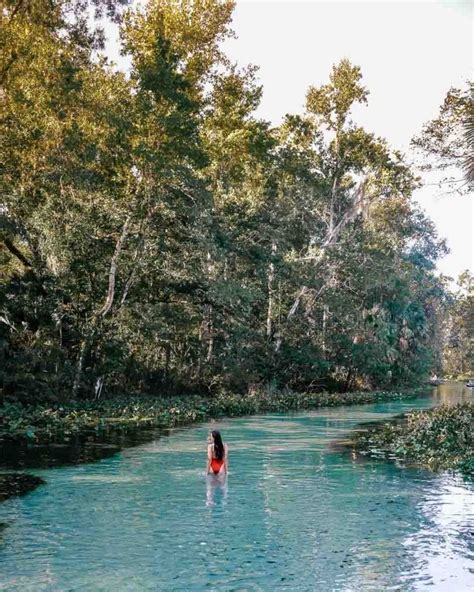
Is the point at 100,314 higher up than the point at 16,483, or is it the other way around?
the point at 100,314

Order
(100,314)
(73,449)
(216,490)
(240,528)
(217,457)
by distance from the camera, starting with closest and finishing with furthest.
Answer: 1. (240,528)
2. (216,490)
3. (217,457)
4. (73,449)
5. (100,314)

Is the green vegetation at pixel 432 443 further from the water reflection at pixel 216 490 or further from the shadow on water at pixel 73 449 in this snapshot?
the shadow on water at pixel 73 449

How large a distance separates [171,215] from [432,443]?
16.1 metres

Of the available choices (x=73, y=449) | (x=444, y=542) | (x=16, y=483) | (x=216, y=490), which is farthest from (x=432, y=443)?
(x=16, y=483)

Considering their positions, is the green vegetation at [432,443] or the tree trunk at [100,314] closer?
the green vegetation at [432,443]

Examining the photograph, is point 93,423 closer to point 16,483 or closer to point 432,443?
point 16,483

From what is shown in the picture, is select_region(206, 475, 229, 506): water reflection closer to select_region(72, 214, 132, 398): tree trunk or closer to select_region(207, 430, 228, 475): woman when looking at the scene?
select_region(207, 430, 228, 475): woman

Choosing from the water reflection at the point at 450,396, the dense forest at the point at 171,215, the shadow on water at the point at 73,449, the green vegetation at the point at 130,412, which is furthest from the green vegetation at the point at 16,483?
the water reflection at the point at 450,396

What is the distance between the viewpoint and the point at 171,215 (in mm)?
32250

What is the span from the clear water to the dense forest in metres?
10.9

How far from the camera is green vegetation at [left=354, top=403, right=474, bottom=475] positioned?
61.1ft

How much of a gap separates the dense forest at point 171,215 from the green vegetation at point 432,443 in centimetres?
846

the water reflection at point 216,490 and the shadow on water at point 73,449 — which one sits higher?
the shadow on water at point 73,449

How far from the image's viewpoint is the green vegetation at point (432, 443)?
1862 centimetres
